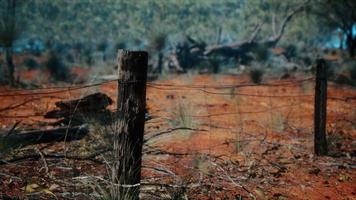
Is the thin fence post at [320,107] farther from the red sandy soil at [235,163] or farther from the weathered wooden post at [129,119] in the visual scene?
the weathered wooden post at [129,119]

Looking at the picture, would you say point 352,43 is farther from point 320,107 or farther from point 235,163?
point 235,163

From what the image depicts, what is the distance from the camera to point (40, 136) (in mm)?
5816

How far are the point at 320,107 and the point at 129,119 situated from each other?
377 cm

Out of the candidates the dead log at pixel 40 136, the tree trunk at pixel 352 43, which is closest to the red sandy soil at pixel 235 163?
the dead log at pixel 40 136

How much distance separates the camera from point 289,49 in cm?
3212

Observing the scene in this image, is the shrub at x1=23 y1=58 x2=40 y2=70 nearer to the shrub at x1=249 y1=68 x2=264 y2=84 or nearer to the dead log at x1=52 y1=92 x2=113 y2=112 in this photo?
the shrub at x1=249 y1=68 x2=264 y2=84

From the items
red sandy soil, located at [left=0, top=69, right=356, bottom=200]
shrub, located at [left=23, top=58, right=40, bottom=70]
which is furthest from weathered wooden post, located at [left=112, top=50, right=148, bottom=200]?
shrub, located at [left=23, top=58, right=40, bottom=70]

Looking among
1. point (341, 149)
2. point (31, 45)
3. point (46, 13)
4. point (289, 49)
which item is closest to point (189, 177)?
point (341, 149)

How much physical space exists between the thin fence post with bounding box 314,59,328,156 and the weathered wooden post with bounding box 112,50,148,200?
3601mm

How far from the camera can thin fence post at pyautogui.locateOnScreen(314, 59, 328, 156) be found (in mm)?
6801

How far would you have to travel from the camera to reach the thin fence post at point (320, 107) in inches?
268

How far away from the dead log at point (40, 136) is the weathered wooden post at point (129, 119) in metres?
1.58

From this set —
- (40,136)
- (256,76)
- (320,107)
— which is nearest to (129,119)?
(40,136)

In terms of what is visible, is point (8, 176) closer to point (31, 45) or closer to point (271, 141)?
point (271, 141)
